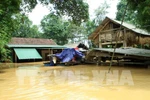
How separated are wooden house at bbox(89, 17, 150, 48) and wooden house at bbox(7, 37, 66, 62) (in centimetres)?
741

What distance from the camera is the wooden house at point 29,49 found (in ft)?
71.2

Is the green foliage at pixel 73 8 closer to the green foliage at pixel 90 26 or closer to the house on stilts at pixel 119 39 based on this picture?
the house on stilts at pixel 119 39

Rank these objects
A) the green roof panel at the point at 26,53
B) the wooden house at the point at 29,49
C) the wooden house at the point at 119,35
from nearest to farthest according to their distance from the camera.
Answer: the wooden house at the point at 119,35 < the green roof panel at the point at 26,53 < the wooden house at the point at 29,49

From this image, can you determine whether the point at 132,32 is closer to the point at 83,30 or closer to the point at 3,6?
the point at 3,6

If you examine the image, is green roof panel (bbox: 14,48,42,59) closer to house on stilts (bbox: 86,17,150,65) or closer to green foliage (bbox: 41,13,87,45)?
house on stilts (bbox: 86,17,150,65)

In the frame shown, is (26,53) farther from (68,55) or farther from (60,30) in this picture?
(60,30)

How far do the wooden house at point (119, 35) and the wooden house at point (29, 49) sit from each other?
741 centimetres

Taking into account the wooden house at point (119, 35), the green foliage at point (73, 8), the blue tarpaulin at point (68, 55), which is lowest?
the blue tarpaulin at point (68, 55)

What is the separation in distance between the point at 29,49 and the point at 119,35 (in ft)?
38.8

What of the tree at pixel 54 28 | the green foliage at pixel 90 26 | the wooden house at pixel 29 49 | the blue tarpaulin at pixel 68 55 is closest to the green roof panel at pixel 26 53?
the wooden house at pixel 29 49

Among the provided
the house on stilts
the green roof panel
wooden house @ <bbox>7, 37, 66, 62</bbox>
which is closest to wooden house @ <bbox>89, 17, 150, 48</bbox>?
the house on stilts

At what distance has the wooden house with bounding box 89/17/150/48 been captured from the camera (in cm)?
1736

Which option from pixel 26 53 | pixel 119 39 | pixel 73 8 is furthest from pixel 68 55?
pixel 26 53

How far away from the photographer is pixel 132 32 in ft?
57.6
